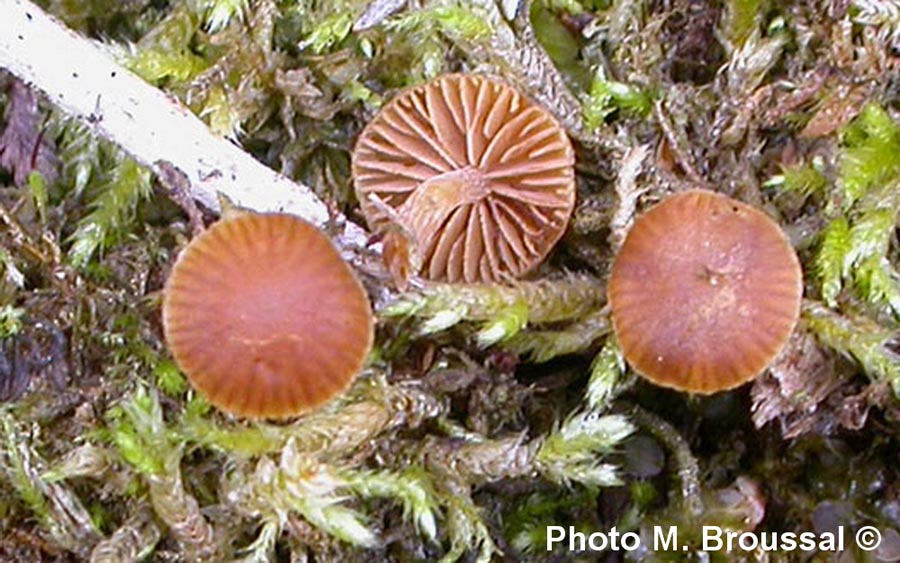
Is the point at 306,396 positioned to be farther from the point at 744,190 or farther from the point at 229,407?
the point at 744,190

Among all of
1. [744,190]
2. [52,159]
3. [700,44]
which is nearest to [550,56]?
[700,44]

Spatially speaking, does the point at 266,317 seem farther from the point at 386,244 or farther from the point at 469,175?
the point at 469,175

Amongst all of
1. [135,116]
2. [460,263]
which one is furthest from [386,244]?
[135,116]

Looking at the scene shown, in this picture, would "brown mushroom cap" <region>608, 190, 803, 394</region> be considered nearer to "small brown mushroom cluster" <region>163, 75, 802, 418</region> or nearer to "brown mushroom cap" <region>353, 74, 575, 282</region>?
"small brown mushroom cluster" <region>163, 75, 802, 418</region>

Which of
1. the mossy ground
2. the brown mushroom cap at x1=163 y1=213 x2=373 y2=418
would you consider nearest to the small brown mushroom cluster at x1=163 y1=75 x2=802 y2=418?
the brown mushroom cap at x1=163 y1=213 x2=373 y2=418

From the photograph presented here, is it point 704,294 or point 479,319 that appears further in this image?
point 479,319

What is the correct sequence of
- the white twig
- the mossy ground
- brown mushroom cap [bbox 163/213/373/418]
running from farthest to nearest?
1. the white twig
2. the mossy ground
3. brown mushroom cap [bbox 163/213/373/418]

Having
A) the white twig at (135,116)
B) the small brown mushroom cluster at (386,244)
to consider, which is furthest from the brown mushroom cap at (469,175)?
the white twig at (135,116)
